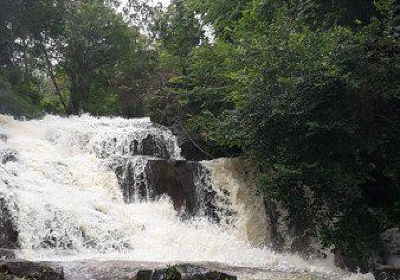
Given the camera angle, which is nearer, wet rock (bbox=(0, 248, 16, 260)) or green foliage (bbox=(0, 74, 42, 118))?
wet rock (bbox=(0, 248, 16, 260))

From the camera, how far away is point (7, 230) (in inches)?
363

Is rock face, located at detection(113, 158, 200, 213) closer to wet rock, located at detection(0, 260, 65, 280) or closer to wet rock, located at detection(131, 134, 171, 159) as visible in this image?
wet rock, located at detection(131, 134, 171, 159)

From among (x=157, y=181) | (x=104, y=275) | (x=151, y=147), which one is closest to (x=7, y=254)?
(x=104, y=275)

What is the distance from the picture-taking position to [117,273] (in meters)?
6.86

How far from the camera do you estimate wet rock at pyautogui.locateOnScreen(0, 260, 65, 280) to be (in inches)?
227

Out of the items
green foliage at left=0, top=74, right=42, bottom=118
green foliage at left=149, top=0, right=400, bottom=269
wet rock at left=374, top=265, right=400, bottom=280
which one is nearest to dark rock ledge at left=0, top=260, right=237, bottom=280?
green foliage at left=149, top=0, right=400, bottom=269

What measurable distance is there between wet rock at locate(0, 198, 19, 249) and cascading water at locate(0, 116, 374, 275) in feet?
0.27

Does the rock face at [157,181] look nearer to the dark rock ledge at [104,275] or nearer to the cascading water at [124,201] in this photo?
the cascading water at [124,201]

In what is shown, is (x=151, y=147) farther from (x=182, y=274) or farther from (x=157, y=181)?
(x=182, y=274)

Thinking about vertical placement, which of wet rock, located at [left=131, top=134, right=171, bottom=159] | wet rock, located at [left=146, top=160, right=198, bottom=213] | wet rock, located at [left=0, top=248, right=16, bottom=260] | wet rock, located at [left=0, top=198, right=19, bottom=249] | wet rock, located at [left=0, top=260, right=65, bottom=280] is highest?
wet rock, located at [left=131, top=134, right=171, bottom=159]

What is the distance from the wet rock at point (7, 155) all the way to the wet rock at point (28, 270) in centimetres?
671

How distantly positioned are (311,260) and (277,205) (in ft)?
7.27

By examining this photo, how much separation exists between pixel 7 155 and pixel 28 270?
713 cm

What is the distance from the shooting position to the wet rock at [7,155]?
12.0 metres
